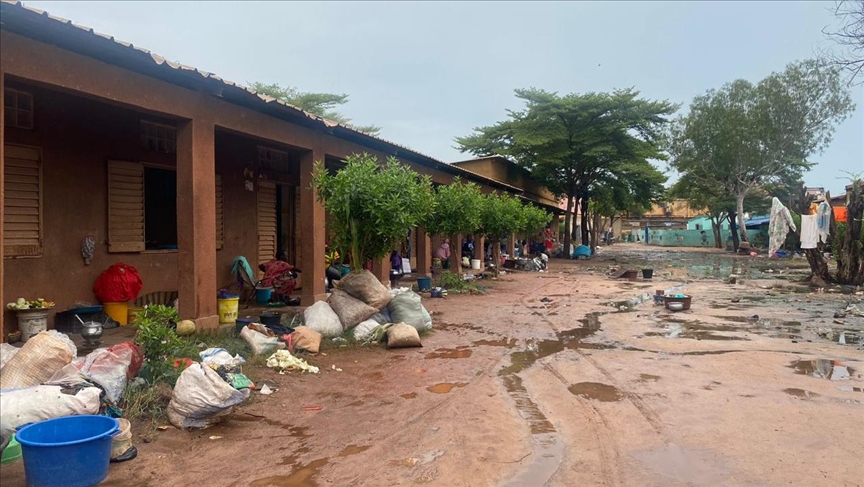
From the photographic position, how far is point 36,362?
13.5ft

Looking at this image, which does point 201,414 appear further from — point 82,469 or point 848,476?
point 848,476

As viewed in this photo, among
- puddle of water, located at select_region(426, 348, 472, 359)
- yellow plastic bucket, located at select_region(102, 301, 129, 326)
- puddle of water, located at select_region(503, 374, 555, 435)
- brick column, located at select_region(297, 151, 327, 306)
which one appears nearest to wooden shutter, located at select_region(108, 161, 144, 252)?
yellow plastic bucket, located at select_region(102, 301, 129, 326)

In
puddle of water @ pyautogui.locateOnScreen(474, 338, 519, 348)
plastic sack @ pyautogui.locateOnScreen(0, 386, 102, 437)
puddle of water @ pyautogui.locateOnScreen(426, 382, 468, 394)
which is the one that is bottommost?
puddle of water @ pyautogui.locateOnScreen(426, 382, 468, 394)

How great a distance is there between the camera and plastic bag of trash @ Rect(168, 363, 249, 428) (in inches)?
170

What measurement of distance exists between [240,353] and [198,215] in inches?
79.6

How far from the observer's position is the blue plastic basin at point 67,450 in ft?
10.3

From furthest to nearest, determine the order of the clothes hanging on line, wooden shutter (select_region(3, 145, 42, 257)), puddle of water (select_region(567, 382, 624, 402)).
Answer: the clothes hanging on line, wooden shutter (select_region(3, 145, 42, 257)), puddle of water (select_region(567, 382, 624, 402))

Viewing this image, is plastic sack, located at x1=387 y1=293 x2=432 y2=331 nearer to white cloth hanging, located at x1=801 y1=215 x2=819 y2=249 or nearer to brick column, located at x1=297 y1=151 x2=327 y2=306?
brick column, located at x1=297 y1=151 x2=327 y2=306

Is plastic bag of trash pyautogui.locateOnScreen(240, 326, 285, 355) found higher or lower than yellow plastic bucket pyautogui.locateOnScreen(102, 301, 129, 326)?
lower

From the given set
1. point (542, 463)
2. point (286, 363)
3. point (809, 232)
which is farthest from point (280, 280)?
point (809, 232)

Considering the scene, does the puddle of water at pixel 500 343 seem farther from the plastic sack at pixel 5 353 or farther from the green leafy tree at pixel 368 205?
the plastic sack at pixel 5 353

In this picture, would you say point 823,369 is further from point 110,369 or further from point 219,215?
point 219,215

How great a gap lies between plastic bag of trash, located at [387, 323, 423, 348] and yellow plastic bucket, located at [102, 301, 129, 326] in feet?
12.7

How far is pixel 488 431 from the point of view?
14.9 feet
